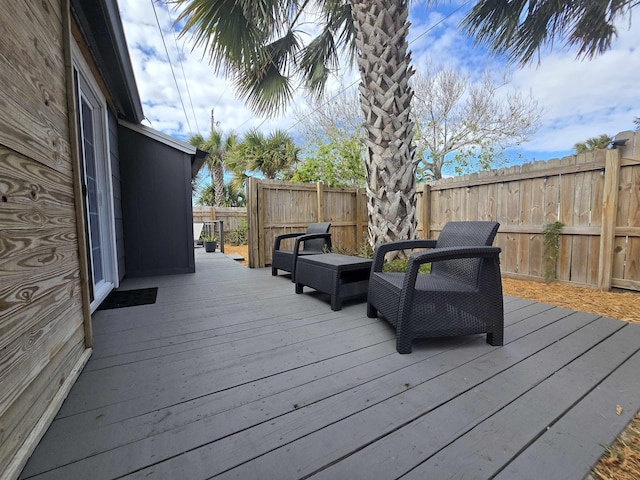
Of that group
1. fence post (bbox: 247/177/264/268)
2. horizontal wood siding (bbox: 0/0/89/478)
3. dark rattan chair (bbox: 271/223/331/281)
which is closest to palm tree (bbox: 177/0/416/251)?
dark rattan chair (bbox: 271/223/331/281)

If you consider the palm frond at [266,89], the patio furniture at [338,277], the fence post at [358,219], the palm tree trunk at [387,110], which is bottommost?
the patio furniture at [338,277]

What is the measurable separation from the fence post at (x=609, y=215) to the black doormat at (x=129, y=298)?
4.94m

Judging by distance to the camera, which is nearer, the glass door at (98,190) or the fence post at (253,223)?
the glass door at (98,190)

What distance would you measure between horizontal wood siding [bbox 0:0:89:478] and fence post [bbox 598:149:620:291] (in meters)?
4.77

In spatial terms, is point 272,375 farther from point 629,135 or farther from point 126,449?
point 629,135

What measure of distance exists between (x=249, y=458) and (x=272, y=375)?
527 mm

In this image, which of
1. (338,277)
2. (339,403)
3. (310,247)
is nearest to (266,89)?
(310,247)

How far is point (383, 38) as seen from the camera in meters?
3.26

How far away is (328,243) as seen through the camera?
161 inches

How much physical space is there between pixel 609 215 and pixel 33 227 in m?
4.80

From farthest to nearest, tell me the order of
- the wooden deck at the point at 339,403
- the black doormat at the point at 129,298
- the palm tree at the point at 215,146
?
1. the palm tree at the point at 215,146
2. the black doormat at the point at 129,298
3. the wooden deck at the point at 339,403

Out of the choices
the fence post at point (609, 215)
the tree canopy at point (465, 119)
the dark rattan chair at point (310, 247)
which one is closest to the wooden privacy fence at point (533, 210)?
the fence post at point (609, 215)

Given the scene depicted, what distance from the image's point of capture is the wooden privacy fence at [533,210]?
309 cm

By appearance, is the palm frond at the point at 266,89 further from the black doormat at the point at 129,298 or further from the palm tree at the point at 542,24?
the black doormat at the point at 129,298
